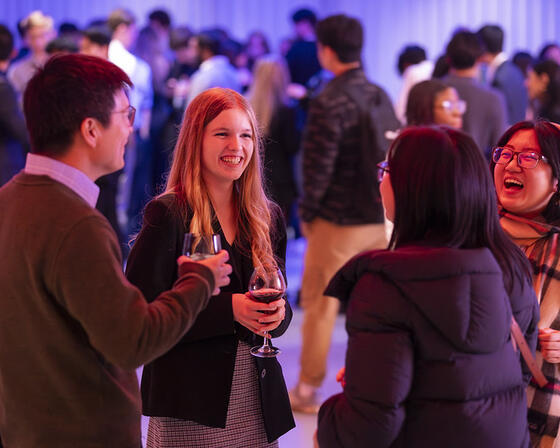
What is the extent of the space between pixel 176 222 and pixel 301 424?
2.03 meters

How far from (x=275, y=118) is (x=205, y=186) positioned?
129 inches

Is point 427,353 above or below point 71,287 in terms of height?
below

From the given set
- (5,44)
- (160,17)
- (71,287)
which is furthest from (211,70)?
(71,287)

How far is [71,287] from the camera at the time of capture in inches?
60.2

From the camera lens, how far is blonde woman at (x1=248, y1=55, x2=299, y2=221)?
216 inches

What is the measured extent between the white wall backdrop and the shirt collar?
35.3 ft

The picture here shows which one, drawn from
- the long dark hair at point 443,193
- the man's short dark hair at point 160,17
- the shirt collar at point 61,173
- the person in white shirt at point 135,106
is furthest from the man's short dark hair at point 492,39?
the shirt collar at point 61,173

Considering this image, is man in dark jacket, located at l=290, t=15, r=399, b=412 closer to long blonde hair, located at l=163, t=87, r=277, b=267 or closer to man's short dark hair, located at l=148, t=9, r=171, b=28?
long blonde hair, located at l=163, t=87, r=277, b=267

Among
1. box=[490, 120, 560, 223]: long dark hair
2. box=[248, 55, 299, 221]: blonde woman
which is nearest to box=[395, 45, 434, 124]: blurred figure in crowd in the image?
box=[248, 55, 299, 221]: blonde woman

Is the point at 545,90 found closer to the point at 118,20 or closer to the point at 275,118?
the point at 275,118

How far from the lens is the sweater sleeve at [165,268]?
2.08 m

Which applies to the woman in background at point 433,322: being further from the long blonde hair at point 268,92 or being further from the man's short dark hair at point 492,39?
the man's short dark hair at point 492,39

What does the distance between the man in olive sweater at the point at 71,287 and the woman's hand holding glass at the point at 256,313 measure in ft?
1.14

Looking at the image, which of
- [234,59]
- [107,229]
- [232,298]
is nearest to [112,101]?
[107,229]
